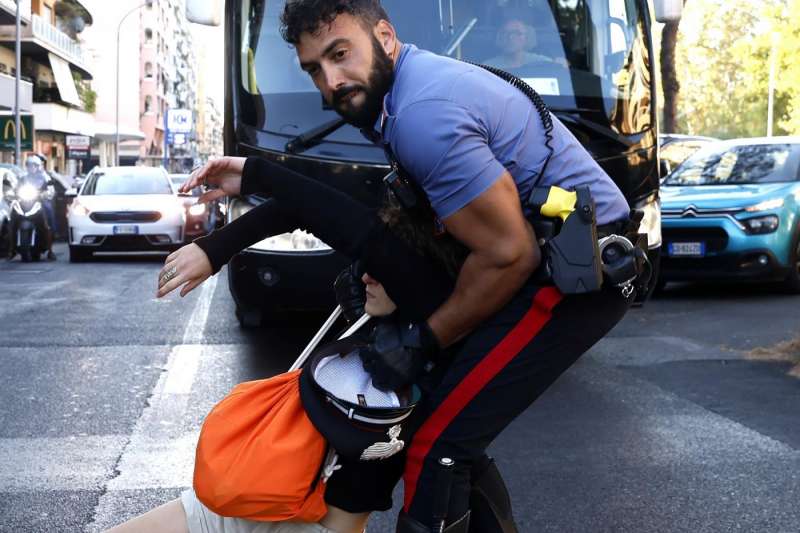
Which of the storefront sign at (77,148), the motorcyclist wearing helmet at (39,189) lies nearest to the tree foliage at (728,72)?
the storefront sign at (77,148)

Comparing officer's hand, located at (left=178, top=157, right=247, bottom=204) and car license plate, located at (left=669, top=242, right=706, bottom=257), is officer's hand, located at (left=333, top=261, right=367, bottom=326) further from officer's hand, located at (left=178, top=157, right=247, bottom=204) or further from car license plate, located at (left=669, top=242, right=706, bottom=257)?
car license plate, located at (left=669, top=242, right=706, bottom=257)

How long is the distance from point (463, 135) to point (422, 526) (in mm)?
870

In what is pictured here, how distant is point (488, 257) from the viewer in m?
2.53

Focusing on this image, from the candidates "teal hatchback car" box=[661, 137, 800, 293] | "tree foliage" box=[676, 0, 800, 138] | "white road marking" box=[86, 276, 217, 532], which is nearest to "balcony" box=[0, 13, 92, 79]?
"tree foliage" box=[676, 0, 800, 138]

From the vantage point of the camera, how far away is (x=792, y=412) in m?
6.33

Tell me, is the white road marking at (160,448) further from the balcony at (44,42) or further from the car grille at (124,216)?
the balcony at (44,42)

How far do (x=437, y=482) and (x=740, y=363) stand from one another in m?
5.79

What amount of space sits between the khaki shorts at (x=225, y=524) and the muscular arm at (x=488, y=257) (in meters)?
0.52

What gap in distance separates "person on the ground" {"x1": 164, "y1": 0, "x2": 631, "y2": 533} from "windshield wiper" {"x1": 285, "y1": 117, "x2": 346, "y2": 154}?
13.8 feet

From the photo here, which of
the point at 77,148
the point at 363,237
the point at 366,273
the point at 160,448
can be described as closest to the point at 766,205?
the point at 160,448

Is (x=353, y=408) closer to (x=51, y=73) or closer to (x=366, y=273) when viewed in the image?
(x=366, y=273)

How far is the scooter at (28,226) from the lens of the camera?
19.2 meters

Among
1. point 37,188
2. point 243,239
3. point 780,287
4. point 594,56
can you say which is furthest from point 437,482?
point 37,188

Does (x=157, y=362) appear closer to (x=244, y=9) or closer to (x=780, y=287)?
(x=244, y=9)
